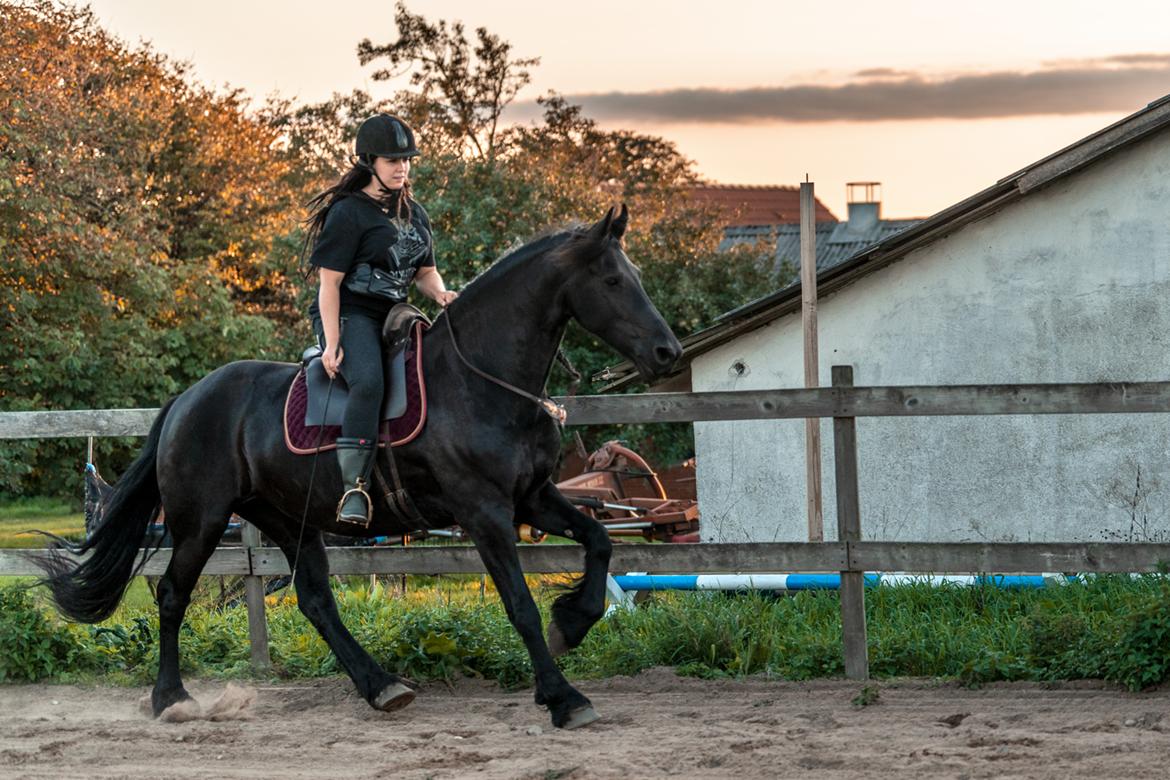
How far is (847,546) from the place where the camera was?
670 centimetres

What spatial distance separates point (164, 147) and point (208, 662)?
79.2 ft

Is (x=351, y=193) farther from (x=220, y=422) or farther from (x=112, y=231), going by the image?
(x=112, y=231)

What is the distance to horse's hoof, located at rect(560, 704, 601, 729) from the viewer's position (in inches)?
228

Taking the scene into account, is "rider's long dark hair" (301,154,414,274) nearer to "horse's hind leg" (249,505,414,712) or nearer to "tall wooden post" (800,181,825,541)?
"horse's hind leg" (249,505,414,712)

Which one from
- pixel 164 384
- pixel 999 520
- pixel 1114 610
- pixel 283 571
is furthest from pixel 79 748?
pixel 164 384

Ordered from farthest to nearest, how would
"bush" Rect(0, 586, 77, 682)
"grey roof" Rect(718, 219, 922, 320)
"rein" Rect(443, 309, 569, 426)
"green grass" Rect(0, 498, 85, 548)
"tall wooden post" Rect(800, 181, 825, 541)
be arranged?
1. "grey roof" Rect(718, 219, 922, 320)
2. "green grass" Rect(0, 498, 85, 548)
3. "tall wooden post" Rect(800, 181, 825, 541)
4. "bush" Rect(0, 586, 77, 682)
5. "rein" Rect(443, 309, 569, 426)

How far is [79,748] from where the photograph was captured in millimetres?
5875

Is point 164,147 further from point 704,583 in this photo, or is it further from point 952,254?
point 704,583

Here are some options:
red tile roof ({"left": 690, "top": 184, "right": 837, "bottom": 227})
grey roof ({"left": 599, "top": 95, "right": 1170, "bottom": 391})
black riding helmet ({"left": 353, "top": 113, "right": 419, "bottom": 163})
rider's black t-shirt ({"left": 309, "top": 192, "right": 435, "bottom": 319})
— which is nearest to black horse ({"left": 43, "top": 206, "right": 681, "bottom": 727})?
rider's black t-shirt ({"left": 309, "top": 192, "right": 435, "bottom": 319})

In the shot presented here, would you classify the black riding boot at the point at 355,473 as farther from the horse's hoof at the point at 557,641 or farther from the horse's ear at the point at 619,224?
the horse's ear at the point at 619,224

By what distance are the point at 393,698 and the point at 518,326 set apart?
5.91 ft

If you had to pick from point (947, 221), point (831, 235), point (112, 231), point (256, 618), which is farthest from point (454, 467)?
point (831, 235)

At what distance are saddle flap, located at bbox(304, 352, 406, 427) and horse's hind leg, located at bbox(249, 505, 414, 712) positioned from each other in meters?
0.88

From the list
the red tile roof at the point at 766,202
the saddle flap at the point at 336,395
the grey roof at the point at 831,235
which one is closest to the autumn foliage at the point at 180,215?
the grey roof at the point at 831,235
